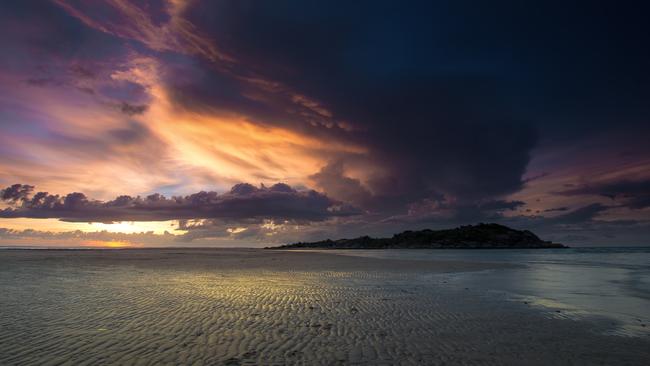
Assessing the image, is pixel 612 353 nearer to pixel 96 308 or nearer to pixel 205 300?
pixel 205 300

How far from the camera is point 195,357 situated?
955cm

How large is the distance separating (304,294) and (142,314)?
869cm

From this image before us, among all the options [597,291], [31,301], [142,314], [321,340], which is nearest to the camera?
[321,340]

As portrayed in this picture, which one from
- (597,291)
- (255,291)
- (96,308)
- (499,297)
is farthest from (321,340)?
(597,291)

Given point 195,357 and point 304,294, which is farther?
point 304,294

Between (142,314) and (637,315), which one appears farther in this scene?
(637,315)

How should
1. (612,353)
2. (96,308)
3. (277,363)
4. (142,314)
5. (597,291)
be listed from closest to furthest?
(277,363), (612,353), (142,314), (96,308), (597,291)

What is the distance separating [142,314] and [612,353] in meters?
15.2

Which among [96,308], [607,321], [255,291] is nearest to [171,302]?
[96,308]

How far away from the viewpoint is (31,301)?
17.7 meters

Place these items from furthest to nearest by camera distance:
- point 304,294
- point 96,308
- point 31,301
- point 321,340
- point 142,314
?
point 304,294 < point 31,301 < point 96,308 < point 142,314 < point 321,340

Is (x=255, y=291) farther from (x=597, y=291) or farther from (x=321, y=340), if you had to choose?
(x=597, y=291)

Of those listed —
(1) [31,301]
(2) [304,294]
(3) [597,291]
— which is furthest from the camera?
(3) [597,291]

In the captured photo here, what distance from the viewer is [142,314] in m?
15.0
